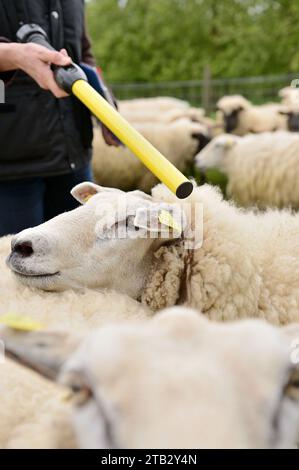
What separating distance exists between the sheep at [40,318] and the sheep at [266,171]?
2.89m

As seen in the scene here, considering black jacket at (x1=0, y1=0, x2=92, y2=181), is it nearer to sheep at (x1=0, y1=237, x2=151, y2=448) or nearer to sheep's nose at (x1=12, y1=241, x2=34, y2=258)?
sheep at (x1=0, y1=237, x2=151, y2=448)

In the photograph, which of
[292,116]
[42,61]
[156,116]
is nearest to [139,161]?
[156,116]

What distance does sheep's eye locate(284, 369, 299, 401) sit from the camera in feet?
2.94

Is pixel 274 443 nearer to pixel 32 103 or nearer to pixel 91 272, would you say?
pixel 91 272

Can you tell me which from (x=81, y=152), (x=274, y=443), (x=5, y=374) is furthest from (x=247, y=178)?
(x=274, y=443)

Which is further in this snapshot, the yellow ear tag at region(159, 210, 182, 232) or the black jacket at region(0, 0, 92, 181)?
the black jacket at region(0, 0, 92, 181)

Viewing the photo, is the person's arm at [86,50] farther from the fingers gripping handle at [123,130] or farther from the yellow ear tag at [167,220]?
the yellow ear tag at [167,220]

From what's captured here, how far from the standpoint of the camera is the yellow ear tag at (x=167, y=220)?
1.63 meters

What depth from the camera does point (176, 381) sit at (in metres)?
0.81

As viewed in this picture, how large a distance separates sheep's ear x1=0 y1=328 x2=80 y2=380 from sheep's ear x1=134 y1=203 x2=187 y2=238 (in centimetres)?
73

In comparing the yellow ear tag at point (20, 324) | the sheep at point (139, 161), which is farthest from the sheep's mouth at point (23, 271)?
the sheep at point (139, 161)

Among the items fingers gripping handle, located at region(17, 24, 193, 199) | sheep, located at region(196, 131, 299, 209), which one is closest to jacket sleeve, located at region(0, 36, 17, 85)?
fingers gripping handle, located at region(17, 24, 193, 199)

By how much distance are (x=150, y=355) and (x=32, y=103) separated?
5.25 feet
